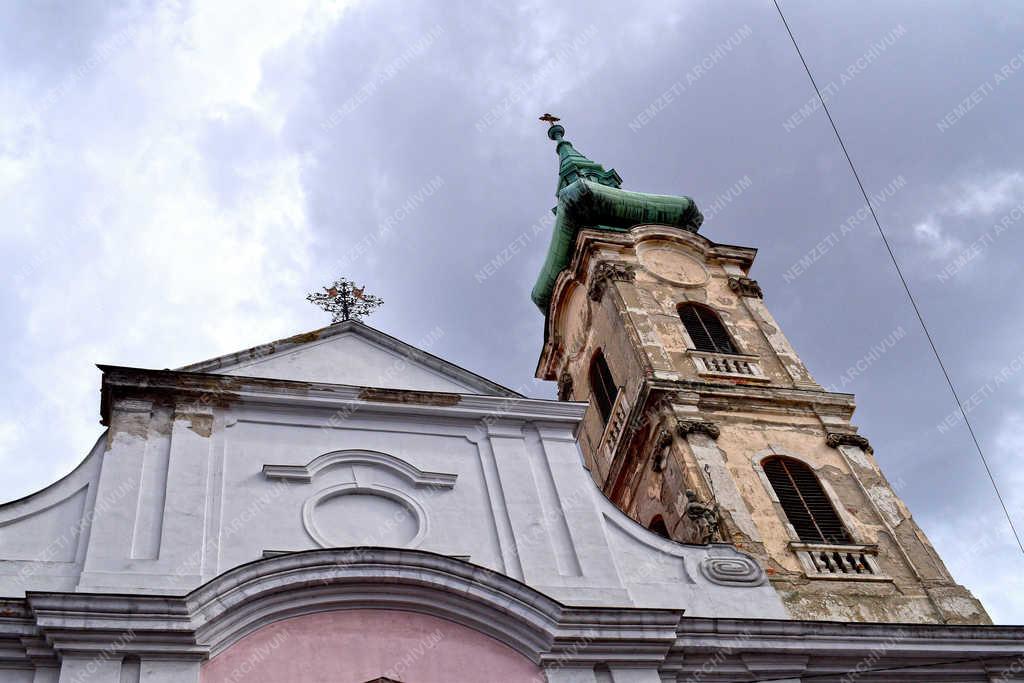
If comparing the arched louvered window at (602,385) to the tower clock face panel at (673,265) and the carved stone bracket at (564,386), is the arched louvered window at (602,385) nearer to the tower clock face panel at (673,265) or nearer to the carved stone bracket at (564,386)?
the carved stone bracket at (564,386)

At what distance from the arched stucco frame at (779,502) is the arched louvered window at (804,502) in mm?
45

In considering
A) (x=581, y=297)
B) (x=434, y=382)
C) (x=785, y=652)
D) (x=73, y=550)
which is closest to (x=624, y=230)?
(x=581, y=297)

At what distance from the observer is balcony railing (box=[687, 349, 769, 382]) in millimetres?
16719

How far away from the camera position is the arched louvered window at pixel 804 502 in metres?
14.0

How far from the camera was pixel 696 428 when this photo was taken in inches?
589

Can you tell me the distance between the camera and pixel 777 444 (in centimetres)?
1526

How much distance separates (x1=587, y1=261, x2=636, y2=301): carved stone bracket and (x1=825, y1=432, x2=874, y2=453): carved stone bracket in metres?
4.71

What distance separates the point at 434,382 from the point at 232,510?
3340 mm

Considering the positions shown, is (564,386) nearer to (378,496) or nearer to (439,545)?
(378,496)

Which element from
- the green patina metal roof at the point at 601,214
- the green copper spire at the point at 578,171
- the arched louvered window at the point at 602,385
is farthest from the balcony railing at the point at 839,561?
the green copper spire at the point at 578,171

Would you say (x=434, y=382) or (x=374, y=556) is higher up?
(x=434, y=382)

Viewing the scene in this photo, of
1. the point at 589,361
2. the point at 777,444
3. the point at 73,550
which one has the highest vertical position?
the point at 589,361

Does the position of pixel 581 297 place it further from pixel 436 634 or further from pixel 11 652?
pixel 11 652

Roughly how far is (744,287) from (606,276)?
8.67ft
